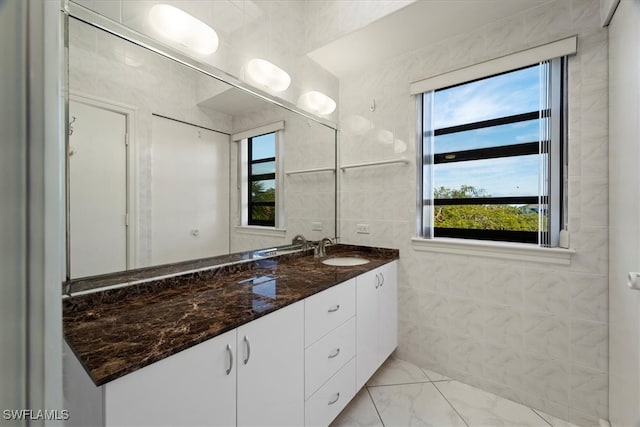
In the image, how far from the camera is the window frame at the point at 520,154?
5.18 feet

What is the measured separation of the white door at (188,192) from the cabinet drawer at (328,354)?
743 mm

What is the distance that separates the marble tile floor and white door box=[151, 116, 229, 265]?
1.29m

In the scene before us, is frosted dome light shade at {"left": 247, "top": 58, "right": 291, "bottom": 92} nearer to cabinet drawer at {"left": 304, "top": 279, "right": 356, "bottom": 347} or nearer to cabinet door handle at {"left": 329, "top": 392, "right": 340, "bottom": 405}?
cabinet drawer at {"left": 304, "top": 279, "right": 356, "bottom": 347}

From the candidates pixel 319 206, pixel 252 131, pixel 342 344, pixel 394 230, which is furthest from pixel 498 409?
pixel 252 131

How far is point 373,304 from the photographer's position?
5.97ft

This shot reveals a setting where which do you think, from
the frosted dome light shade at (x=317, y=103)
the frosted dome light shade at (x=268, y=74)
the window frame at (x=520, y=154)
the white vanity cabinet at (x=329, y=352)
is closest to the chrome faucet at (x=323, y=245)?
the white vanity cabinet at (x=329, y=352)

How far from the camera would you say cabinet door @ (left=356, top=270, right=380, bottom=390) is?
1.66m

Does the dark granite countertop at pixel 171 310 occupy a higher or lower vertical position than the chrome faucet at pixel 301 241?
lower

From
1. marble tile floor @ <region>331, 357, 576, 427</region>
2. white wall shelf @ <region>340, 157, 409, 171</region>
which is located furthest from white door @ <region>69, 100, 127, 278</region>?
white wall shelf @ <region>340, 157, 409, 171</region>

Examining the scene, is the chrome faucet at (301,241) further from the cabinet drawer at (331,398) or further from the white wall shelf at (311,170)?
the cabinet drawer at (331,398)

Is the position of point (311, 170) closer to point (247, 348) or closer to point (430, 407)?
point (247, 348)

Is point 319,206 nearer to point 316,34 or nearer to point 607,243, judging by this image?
point 316,34

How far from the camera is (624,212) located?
1195mm

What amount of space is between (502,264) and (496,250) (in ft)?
0.31
